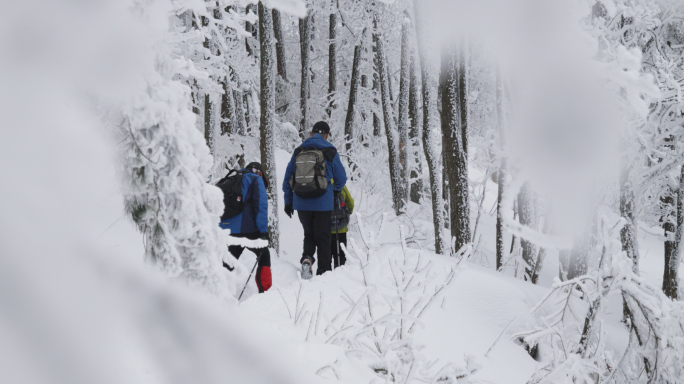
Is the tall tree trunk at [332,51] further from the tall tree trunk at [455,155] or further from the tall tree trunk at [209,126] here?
the tall tree trunk at [455,155]

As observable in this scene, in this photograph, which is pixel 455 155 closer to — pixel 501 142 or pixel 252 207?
pixel 252 207

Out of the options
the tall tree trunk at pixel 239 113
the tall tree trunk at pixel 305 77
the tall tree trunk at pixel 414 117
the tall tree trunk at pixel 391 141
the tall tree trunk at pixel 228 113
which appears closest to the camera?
the tall tree trunk at pixel 391 141

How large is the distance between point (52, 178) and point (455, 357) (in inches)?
116

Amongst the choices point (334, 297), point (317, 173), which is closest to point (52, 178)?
point (334, 297)

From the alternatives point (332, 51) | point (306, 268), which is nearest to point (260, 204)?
point (306, 268)

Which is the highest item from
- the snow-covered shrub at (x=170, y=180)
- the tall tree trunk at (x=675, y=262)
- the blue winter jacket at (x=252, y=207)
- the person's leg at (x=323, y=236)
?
the snow-covered shrub at (x=170, y=180)

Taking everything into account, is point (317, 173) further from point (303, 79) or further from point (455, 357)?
point (303, 79)

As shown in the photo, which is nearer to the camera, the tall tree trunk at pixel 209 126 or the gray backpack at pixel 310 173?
the gray backpack at pixel 310 173

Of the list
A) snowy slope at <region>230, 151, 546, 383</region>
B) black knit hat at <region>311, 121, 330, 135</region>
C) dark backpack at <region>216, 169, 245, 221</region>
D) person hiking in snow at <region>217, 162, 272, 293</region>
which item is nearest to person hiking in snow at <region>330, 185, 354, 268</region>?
black knit hat at <region>311, 121, 330, 135</region>

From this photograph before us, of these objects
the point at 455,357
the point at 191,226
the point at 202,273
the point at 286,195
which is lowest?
the point at 455,357

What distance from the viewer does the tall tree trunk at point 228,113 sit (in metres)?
11.5

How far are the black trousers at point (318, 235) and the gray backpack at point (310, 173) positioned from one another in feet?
0.95

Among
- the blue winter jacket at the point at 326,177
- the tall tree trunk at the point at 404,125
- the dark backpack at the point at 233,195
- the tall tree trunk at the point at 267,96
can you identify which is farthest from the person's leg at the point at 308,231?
the tall tree trunk at the point at 404,125

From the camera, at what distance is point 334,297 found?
3566 millimetres
